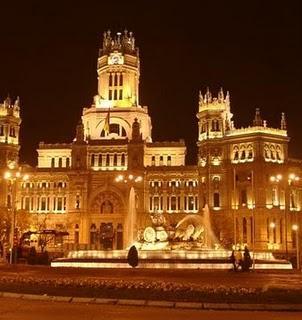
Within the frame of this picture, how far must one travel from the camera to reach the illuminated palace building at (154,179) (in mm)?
113375

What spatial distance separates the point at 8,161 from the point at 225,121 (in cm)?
4501

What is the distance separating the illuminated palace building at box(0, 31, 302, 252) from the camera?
113 m

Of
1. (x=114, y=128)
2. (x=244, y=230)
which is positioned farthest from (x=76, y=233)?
(x=244, y=230)

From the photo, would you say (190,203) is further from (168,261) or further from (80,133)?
(168,261)

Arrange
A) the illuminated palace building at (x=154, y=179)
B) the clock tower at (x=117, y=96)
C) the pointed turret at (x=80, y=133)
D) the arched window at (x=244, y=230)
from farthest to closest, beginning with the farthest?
the clock tower at (x=117, y=96) < the pointed turret at (x=80, y=133) < the illuminated palace building at (x=154, y=179) < the arched window at (x=244, y=230)

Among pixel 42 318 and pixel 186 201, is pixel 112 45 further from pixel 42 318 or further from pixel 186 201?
pixel 42 318

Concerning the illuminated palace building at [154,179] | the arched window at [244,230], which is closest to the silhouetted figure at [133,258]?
the illuminated palace building at [154,179]

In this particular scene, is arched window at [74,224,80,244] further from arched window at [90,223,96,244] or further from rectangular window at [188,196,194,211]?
rectangular window at [188,196,194,211]

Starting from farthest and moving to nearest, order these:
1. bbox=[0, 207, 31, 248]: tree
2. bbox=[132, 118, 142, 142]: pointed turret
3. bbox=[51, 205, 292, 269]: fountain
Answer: bbox=[132, 118, 142, 142]: pointed turret → bbox=[0, 207, 31, 248]: tree → bbox=[51, 205, 292, 269]: fountain

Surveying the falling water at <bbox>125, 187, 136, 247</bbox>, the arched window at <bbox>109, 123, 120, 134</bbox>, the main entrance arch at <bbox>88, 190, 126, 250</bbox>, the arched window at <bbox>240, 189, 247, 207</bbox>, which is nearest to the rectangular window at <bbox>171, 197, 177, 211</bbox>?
the main entrance arch at <bbox>88, 190, 126, 250</bbox>

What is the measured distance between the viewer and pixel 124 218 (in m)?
121

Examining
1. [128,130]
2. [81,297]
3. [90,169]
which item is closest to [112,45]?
[128,130]

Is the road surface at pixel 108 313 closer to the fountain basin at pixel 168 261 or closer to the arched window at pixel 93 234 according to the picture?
the fountain basin at pixel 168 261

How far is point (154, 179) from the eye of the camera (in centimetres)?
12419
